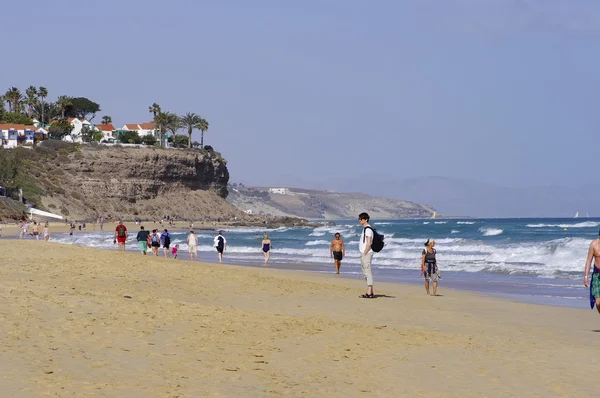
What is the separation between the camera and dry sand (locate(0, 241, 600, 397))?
7141mm

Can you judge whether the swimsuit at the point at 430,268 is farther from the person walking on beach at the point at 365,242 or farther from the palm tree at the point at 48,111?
the palm tree at the point at 48,111

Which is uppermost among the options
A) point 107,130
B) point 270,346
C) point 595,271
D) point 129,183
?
point 107,130

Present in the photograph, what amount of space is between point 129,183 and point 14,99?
1512 inches

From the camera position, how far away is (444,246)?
2042 inches

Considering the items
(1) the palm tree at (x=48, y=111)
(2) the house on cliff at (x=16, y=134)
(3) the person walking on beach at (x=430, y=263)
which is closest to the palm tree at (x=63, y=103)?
(1) the palm tree at (x=48, y=111)

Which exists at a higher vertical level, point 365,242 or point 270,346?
point 365,242

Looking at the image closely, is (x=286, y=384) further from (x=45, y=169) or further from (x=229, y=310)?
(x=45, y=169)

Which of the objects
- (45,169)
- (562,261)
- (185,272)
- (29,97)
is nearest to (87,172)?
(45,169)

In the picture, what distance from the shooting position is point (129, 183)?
113938 mm

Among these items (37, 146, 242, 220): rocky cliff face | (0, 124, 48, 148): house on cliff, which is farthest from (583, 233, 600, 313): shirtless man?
(0, 124, 48, 148): house on cliff

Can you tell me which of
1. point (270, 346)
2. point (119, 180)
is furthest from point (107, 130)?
point (270, 346)

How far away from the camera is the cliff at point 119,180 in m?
106

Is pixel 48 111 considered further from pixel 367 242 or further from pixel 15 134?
pixel 367 242

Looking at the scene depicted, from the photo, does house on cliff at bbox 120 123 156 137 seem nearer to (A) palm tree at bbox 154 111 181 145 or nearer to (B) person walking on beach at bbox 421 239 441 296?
(A) palm tree at bbox 154 111 181 145
